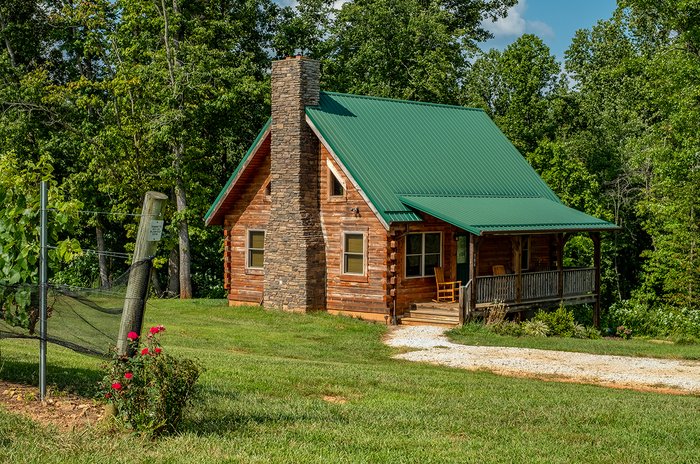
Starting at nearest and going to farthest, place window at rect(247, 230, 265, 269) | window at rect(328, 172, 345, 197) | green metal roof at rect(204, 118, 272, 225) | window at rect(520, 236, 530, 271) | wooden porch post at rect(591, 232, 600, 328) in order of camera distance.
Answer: window at rect(328, 172, 345, 197) < green metal roof at rect(204, 118, 272, 225) < window at rect(247, 230, 265, 269) < wooden porch post at rect(591, 232, 600, 328) < window at rect(520, 236, 530, 271)

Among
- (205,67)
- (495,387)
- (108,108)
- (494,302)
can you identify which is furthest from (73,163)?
(495,387)

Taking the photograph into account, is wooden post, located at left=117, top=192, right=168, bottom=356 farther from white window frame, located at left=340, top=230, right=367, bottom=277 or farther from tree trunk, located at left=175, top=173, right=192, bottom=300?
tree trunk, located at left=175, top=173, right=192, bottom=300

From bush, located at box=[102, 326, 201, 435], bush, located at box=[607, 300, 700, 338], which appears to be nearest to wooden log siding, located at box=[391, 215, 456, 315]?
bush, located at box=[607, 300, 700, 338]

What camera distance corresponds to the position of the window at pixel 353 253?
28480 millimetres

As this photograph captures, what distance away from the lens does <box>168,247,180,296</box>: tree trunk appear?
3922 centimetres

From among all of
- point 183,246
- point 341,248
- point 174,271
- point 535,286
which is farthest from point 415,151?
point 174,271

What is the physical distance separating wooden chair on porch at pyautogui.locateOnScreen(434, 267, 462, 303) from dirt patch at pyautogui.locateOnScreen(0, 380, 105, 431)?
17.9 m

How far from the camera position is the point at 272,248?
2972 centimetres

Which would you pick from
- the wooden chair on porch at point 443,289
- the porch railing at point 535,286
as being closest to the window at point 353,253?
the wooden chair on porch at point 443,289

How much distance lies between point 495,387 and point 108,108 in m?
24.7

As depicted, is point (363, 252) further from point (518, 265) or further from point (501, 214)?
point (518, 265)

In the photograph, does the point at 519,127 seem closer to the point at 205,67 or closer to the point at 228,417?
the point at 205,67

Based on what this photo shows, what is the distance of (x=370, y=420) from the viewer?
1199 cm

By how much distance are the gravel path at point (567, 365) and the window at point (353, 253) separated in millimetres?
5112
